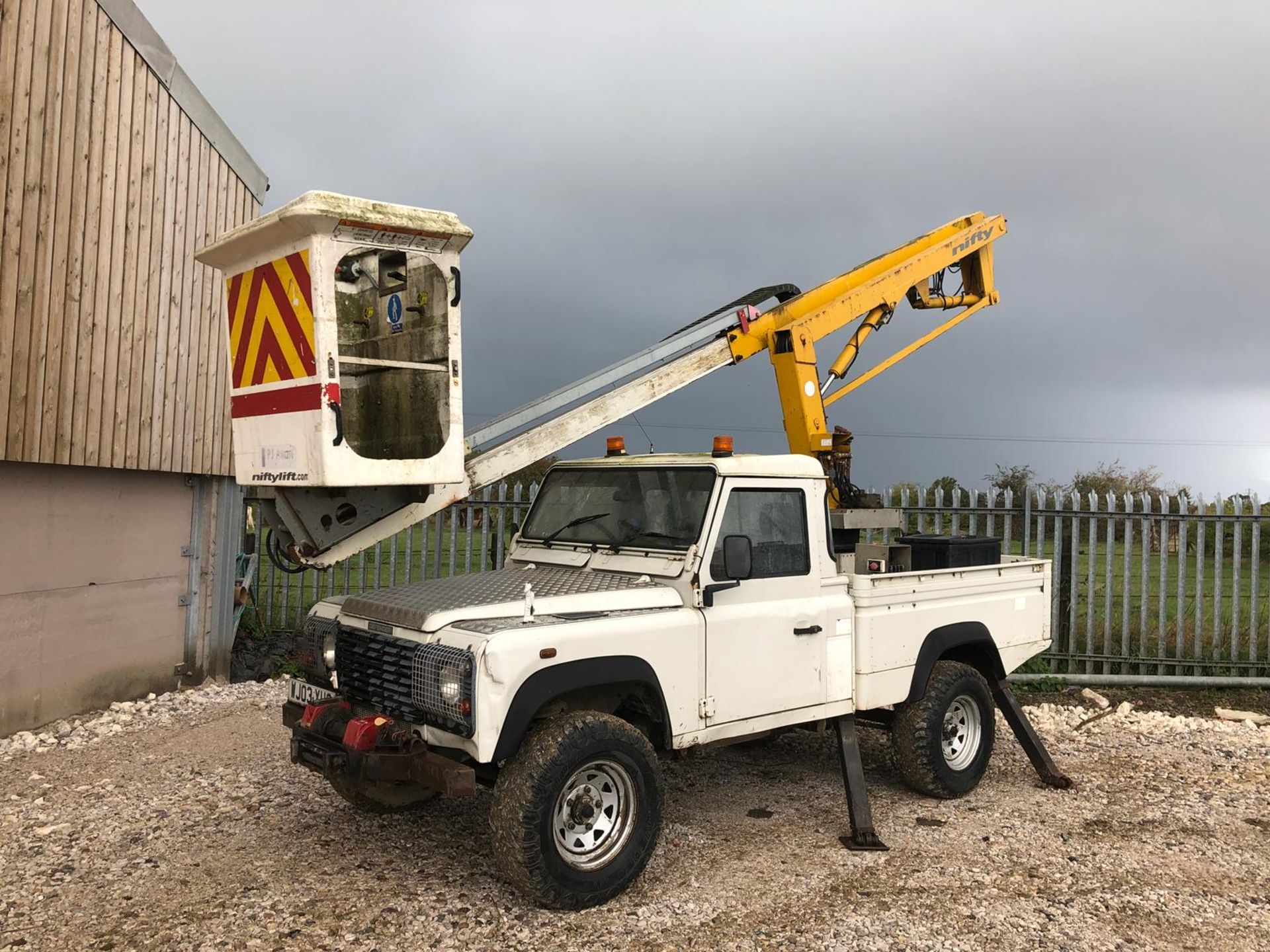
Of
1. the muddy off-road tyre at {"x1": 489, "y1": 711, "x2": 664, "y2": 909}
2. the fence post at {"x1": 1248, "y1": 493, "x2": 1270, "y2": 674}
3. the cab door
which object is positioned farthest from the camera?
the fence post at {"x1": 1248, "y1": 493, "x2": 1270, "y2": 674}

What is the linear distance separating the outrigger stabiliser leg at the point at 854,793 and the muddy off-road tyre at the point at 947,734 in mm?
479

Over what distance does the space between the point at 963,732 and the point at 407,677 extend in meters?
3.95

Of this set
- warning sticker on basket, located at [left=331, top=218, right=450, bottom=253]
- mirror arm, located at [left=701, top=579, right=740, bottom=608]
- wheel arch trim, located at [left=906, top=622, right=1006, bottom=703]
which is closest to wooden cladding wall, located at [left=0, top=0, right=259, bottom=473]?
warning sticker on basket, located at [left=331, top=218, right=450, bottom=253]

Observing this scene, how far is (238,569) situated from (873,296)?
7354 millimetres

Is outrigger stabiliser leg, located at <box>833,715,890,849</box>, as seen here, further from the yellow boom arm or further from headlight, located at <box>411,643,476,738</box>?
headlight, located at <box>411,643,476,738</box>

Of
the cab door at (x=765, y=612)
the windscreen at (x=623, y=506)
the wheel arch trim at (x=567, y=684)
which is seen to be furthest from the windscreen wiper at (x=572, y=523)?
the wheel arch trim at (x=567, y=684)

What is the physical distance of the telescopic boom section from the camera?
5.38m

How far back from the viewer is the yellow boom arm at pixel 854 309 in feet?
21.1

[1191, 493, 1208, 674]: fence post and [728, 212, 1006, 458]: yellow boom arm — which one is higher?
[728, 212, 1006, 458]: yellow boom arm

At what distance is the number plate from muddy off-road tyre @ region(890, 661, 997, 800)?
3.49 m

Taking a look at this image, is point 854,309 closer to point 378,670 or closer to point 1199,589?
point 378,670

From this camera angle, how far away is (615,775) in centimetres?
455

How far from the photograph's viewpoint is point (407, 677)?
4492 mm

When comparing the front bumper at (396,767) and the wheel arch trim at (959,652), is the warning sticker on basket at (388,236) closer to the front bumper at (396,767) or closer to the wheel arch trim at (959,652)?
the front bumper at (396,767)
